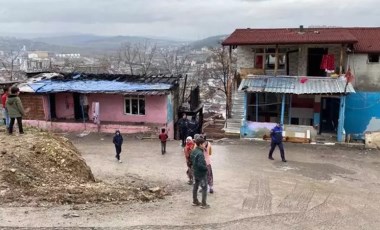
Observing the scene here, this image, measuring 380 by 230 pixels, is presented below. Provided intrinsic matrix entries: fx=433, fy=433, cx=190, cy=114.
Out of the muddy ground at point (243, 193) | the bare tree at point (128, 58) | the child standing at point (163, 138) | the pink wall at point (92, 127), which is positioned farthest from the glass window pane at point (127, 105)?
the bare tree at point (128, 58)

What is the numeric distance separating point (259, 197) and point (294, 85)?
11.7 metres

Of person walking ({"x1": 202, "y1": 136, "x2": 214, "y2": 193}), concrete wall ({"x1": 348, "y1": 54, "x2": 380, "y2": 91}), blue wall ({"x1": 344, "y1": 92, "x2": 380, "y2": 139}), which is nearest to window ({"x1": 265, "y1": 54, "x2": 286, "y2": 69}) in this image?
concrete wall ({"x1": 348, "y1": 54, "x2": 380, "y2": 91})

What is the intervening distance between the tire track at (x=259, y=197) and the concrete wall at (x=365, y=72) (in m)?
13.9

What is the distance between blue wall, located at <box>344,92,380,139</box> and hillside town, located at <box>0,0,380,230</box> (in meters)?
0.05

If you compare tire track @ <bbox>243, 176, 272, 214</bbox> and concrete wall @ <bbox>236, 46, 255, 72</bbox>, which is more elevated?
concrete wall @ <bbox>236, 46, 255, 72</bbox>

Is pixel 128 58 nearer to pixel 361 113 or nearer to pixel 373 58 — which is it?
pixel 373 58

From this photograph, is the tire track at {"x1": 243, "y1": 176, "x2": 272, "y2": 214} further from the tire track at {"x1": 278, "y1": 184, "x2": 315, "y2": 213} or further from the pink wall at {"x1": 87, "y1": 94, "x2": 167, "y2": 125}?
the pink wall at {"x1": 87, "y1": 94, "x2": 167, "y2": 125}

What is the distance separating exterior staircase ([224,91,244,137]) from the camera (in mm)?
22938

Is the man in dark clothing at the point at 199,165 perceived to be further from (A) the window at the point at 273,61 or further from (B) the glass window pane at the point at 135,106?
(A) the window at the point at 273,61

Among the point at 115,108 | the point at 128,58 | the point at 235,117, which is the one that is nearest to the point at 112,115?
the point at 115,108

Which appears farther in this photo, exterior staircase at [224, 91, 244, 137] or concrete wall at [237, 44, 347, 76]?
concrete wall at [237, 44, 347, 76]

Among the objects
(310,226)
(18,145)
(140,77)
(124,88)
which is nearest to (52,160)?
(18,145)

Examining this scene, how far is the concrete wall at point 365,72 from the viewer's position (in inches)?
968

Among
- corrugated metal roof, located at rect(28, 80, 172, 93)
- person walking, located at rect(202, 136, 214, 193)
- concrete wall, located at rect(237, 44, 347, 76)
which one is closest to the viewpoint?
person walking, located at rect(202, 136, 214, 193)
